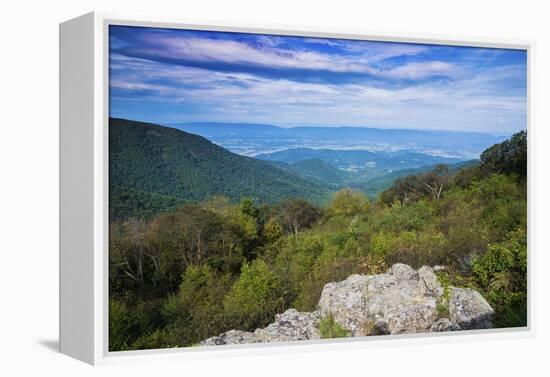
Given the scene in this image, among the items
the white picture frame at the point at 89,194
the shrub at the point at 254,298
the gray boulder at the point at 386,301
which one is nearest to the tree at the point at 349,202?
the gray boulder at the point at 386,301

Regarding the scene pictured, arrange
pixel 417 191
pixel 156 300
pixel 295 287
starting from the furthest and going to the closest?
pixel 417 191, pixel 295 287, pixel 156 300

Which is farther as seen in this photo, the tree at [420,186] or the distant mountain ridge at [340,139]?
the tree at [420,186]

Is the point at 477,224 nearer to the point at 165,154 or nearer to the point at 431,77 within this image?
the point at 431,77

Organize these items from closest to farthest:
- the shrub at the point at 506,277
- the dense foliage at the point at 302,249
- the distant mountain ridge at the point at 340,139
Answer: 1. the dense foliage at the point at 302,249
2. the distant mountain ridge at the point at 340,139
3. the shrub at the point at 506,277

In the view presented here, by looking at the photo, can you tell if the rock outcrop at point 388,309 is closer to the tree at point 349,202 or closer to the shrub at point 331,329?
the shrub at point 331,329

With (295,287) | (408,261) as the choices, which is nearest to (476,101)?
(408,261)

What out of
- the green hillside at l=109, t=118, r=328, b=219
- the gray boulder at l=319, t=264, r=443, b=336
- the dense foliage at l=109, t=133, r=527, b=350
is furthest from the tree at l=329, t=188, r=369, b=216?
the gray boulder at l=319, t=264, r=443, b=336

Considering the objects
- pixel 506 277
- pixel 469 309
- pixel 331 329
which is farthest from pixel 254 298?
pixel 506 277
